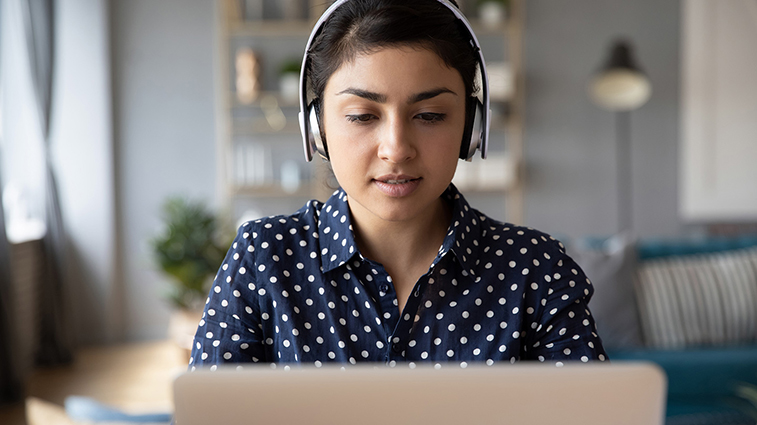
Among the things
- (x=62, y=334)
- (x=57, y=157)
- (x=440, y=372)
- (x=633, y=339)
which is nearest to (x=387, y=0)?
(x=440, y=372)

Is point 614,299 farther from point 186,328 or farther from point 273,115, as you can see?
point 273,115

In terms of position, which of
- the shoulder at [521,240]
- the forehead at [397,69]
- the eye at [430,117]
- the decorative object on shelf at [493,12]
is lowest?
the shoulder at [521,240]

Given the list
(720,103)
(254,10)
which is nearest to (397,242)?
(254,10)

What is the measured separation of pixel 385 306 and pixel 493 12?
395 centimetres

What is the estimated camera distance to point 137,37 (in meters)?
4.44

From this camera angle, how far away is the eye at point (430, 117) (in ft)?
2.81

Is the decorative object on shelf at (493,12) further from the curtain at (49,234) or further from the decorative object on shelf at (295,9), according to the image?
the curtain at (49,234)

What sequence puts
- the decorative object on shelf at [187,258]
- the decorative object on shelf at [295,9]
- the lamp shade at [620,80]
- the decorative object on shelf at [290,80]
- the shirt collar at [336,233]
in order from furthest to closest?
A: the decorative object on shelf at [295,9] → the decorative object on shelf at [290,80] → the lamp shade at [620,80] → the decorative object on shelf at [187,258] → the shirt collar at [336,233]

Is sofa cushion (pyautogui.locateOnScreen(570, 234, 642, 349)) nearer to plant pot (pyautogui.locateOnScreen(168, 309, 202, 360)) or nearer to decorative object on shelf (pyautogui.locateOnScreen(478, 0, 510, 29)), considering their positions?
plant pot (pyautogui.locateOnScreen(168, 309, 202, 360))

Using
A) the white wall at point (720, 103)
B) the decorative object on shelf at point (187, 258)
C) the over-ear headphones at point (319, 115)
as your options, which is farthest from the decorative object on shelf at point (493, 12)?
the over-ear headphones at point (319, 115)

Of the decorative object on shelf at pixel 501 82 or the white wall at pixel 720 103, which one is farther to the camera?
the white wall at pixel 720 103

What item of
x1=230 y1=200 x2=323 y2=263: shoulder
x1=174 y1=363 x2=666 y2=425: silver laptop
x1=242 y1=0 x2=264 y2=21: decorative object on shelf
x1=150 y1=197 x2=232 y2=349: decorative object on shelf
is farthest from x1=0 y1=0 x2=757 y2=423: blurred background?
x1=174 y1=363 x2=666 y2=425: silver laptop

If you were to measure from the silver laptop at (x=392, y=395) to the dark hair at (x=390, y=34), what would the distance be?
523mm

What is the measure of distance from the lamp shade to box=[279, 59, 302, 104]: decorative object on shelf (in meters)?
1.95
